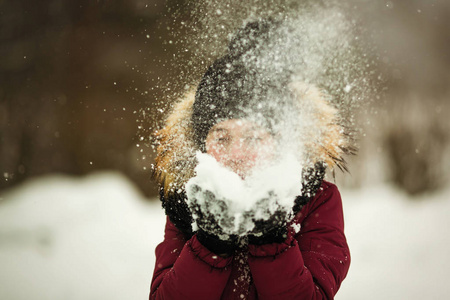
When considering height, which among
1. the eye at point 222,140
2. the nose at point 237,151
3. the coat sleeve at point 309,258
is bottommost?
the coat sleeve at point 309,258

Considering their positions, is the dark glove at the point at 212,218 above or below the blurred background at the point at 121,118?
below

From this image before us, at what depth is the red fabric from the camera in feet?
2.22

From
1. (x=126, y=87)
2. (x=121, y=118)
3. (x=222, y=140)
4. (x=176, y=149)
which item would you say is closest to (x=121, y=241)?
(x=121, y=118)

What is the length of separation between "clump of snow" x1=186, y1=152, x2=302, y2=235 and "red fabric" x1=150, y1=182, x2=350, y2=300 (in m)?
0.09

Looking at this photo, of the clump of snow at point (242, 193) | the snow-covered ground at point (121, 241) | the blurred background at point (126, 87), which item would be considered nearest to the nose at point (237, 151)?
the clump of snow at point (242, 193)

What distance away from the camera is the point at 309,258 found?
2.55ft

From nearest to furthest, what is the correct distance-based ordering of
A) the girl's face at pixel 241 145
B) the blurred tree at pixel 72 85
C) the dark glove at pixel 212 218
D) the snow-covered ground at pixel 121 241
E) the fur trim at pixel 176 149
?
the dark glove at pixel 212 218
the girl's face at pixel 241 145
the fur trim at pixel 176 149
the blurred tree at pixel 72 85
the snow-covered ground at pixel 121 241

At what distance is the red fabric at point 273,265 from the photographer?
2.22 ft

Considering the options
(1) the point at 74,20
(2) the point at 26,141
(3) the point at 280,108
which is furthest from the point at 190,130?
(2) the point at 26,141

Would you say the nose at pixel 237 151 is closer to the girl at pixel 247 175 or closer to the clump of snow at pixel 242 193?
the girl at pixel 247 175

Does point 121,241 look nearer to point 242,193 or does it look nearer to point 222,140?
point 222,140

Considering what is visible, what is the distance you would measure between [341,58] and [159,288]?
1.07 meters

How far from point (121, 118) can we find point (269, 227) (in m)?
1.30

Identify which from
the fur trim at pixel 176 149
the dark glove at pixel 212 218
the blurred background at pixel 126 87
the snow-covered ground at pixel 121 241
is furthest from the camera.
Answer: the snow-covered ground at pixel 121 241
